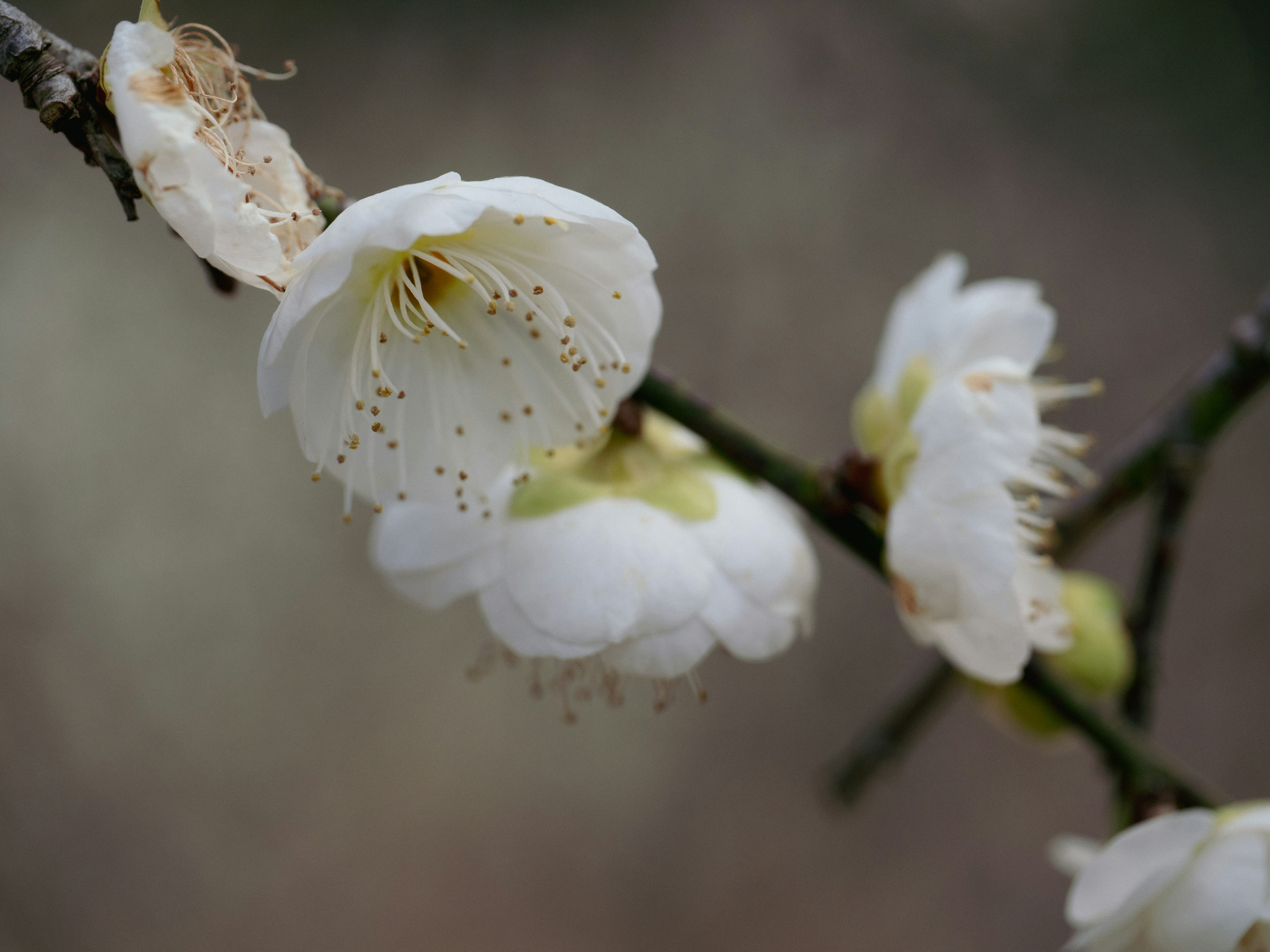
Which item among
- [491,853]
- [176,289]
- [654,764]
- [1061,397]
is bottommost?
[491,853]

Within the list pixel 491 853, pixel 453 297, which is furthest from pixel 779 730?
pixel 453 297

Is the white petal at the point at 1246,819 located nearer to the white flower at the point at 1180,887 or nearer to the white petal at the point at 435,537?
the white flower at the point at 1180,887

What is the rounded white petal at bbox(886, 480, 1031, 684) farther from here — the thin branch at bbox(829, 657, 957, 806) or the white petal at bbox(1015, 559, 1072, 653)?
the thin branch at bbox(829, 657, 957, 806)

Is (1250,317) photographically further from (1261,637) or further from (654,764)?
(1261,637)

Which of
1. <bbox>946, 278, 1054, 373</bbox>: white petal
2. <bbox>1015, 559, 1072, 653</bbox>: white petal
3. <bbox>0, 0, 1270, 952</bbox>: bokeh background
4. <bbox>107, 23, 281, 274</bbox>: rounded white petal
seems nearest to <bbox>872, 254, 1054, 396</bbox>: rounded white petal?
<bbox>946, 278, 1054, 373</bbox>: white petal

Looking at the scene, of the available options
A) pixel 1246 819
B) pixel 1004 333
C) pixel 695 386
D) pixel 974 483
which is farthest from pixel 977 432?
pixel 695 386
